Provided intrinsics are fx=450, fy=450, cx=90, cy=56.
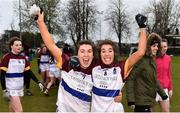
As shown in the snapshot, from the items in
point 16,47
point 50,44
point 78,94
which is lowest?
point 78,94

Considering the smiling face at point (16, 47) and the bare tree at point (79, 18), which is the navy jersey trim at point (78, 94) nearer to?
the smiling face at point (16, 47)

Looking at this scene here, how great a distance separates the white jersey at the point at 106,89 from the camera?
5.11 metres

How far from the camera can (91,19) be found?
6044 centimetres

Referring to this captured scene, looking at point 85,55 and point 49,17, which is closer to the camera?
point 85,55

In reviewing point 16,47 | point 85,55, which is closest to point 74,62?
point 85,55

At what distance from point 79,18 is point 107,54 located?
176 ft

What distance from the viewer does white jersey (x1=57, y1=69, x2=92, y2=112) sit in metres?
5.19

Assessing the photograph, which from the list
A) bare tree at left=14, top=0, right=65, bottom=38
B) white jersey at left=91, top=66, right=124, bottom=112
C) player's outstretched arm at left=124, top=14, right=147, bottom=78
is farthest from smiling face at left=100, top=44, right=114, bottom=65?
bare tree at left=14, top=0, right=65, bottom=38

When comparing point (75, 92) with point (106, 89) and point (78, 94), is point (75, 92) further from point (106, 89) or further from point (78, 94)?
point (106, 89)

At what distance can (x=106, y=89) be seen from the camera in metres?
5.11

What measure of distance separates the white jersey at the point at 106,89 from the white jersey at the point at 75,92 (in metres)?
0.09

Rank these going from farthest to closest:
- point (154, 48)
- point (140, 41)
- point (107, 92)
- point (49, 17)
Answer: point (49, 17) < point (154, 48) < point (140, 41) < point (107, 92)

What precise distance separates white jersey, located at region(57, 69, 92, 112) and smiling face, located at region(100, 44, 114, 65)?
270 mm

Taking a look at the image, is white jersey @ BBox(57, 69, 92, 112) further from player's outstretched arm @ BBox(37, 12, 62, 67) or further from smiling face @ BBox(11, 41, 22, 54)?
smiling face @ BBox(11, 41, 22, 54)
